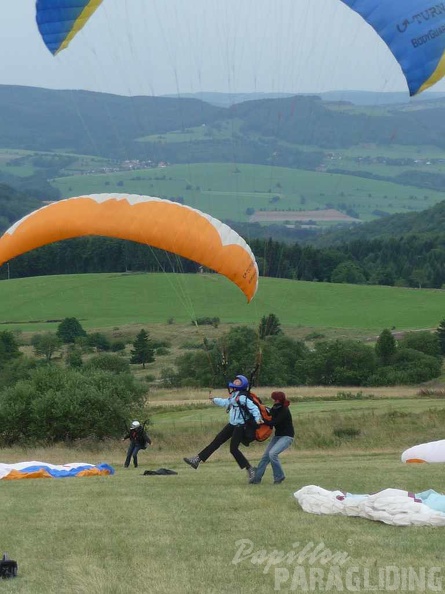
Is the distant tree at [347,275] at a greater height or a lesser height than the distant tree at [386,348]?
greater

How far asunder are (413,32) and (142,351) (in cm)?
4757

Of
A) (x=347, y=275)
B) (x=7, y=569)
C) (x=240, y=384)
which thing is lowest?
(x=347, y=275)

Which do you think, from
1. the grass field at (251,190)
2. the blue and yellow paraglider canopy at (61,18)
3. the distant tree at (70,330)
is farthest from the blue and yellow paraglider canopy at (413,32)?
the grass field at (251,190)

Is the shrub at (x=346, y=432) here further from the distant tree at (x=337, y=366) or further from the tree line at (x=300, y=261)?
the distant tree at (x=337, y=366)

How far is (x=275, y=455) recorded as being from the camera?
534 inches

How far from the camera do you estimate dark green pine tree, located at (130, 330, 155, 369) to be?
6075 centimetres

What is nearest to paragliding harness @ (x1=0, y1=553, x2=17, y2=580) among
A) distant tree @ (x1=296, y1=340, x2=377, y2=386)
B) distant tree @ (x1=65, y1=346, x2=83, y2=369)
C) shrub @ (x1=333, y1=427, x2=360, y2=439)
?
shrub @ (x1=333, y1=427, x2=360, y2=439)

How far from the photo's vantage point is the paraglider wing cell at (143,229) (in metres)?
16.5

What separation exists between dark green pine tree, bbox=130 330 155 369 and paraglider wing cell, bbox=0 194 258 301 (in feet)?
142

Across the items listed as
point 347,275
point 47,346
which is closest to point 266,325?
point 47,346

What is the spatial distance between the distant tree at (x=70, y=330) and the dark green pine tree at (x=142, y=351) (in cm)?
596

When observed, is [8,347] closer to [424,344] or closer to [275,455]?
[424,344]

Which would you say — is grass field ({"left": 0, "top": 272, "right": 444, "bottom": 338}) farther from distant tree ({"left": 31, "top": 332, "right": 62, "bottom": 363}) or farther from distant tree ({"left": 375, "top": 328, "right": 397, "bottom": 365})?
distant tree ({"left": 375, "top": 328, "right": 397, "bottom": 365})

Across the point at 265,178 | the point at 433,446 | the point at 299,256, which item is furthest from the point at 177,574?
the point at 265,178
